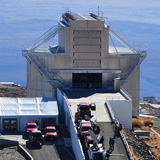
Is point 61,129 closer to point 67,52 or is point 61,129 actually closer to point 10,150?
point 10,150

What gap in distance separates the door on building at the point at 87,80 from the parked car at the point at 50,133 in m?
14.0

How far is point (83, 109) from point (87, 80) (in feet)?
48.2

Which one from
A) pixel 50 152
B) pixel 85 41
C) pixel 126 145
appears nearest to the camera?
pixel 126 145

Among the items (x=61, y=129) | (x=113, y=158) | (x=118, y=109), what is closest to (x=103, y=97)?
(x=118, y=109)

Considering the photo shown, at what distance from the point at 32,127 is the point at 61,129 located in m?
2.68

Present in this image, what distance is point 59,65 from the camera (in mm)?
73375

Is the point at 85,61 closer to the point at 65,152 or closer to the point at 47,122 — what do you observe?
the point at 47,122

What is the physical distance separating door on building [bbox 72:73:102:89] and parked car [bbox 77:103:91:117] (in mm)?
12051

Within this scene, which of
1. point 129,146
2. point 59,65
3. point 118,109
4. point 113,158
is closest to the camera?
point 113,158

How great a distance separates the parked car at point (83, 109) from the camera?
2395 inches

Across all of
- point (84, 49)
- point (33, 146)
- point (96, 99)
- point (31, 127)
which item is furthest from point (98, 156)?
point (84, 49)

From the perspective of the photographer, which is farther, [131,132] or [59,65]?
[59,65]

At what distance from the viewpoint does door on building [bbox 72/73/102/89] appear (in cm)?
7394

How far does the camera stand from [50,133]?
195ft
